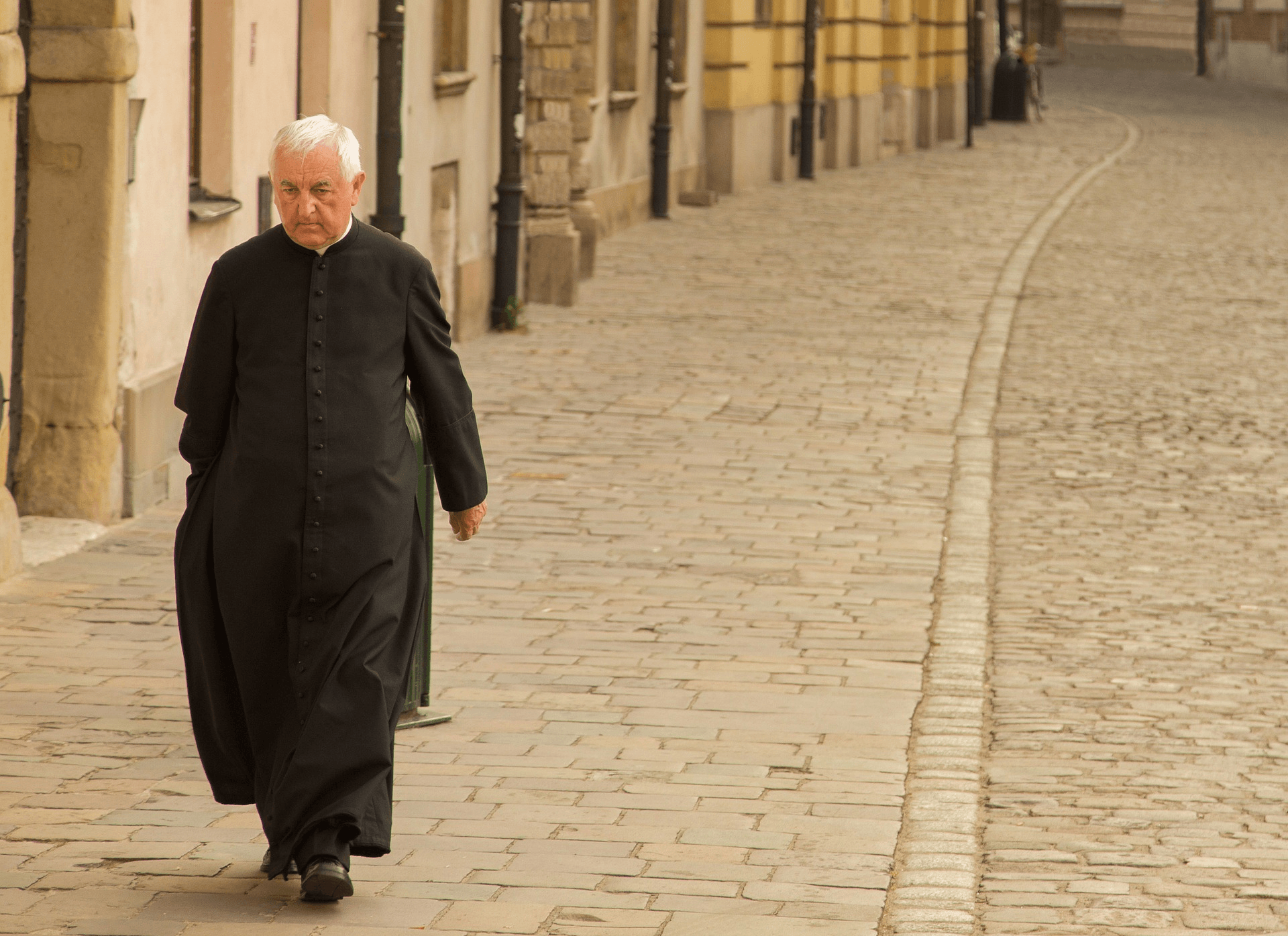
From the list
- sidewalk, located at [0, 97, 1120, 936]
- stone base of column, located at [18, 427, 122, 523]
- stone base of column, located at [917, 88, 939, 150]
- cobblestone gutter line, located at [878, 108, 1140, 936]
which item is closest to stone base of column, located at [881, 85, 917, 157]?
stone base of column, located at [917, 88, 939, 150]

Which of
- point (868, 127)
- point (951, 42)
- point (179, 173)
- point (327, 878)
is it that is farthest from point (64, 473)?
point (951, 42)

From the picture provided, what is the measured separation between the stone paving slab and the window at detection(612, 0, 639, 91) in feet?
19.9

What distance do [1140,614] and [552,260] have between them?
9.23 m

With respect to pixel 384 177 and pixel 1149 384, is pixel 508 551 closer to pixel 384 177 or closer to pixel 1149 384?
pixel 384 177

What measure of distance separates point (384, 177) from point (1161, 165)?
76.0 feet

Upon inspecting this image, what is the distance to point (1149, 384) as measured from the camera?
45.4 ft

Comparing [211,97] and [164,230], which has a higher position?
[211,97]

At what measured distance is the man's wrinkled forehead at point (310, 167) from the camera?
4598 mm

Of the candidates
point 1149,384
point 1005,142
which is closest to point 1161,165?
point 1005,142

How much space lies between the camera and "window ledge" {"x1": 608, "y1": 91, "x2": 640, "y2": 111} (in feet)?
74.6

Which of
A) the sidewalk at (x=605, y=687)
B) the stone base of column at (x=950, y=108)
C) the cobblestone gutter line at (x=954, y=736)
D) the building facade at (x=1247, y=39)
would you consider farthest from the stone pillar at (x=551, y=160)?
the building facade at (x=1247, y=39)

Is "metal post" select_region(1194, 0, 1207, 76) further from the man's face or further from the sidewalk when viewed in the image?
the man's face

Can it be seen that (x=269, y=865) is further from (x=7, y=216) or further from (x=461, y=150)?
(x=461, y=150)

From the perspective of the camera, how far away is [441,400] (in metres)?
4.91
